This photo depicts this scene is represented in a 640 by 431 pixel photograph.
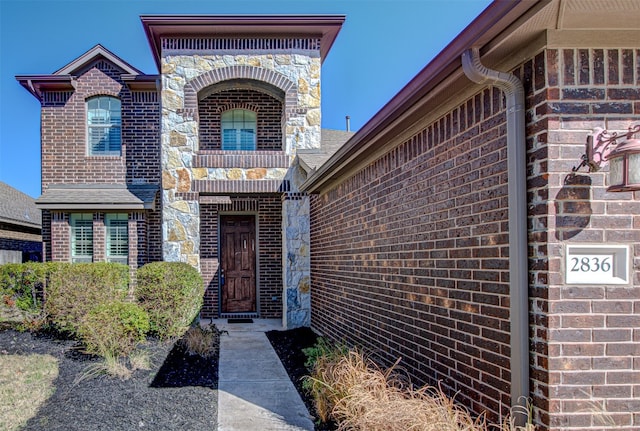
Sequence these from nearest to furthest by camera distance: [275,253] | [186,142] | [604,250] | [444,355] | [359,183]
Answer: [604,250] < [444,355] < [359,183] < [186,142] < [275,253]

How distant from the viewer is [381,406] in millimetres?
3834

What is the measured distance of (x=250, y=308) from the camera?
39.6 ft

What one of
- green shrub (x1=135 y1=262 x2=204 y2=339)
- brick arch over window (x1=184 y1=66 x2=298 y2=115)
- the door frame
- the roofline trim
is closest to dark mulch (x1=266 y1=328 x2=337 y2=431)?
green shrub (x1=135 y1=262 x2=204 y2=339)

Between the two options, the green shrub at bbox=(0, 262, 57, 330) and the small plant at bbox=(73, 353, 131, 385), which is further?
the green shrub at bbox=(0, 262, 57, 330)

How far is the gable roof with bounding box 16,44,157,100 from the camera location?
1183 centimetres

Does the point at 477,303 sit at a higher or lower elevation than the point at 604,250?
lower

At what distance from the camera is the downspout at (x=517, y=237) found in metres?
3.12

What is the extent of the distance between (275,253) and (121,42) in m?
6.56

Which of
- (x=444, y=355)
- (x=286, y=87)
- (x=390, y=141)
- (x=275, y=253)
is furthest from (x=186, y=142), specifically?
(x=444, y=355)

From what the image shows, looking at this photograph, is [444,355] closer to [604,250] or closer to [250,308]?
[604,250]

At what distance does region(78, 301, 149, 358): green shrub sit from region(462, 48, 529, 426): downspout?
5285 millimetres

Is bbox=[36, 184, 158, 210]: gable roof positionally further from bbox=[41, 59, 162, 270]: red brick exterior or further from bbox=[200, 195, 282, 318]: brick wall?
bbox=[200, 195, 282, 318]: brick wall

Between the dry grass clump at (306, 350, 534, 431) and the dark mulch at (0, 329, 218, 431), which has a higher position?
the dry grass clump at (306, 350, 534, 431)

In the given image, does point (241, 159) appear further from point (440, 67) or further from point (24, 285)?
point (440, 67)
